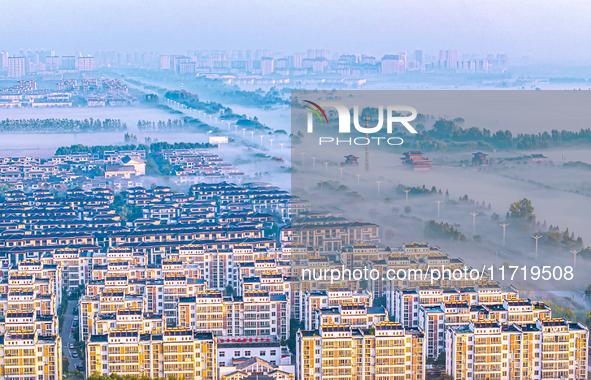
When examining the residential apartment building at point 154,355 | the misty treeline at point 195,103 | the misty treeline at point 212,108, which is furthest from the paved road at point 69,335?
the misty treeline at point 195,103

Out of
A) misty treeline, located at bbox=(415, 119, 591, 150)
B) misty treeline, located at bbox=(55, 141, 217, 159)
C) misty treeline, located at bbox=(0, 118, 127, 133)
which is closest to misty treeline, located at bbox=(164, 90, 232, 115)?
misty treeline, located at bbox=(0, 118, 127, 133)

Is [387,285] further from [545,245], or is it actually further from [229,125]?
[229,125]

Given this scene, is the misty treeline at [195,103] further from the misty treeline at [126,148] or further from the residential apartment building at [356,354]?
the residential apartment building at [356,354]

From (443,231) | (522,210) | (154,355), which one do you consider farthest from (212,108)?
(154,355)

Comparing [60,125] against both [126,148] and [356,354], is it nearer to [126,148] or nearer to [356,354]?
[126,148]

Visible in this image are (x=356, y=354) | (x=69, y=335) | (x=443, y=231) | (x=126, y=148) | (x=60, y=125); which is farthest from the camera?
(x=60, y=125)

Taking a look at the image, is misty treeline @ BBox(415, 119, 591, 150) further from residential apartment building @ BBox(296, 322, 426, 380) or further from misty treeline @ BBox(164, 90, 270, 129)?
misty treeline @ BBox(164, 90, 270, 129)
